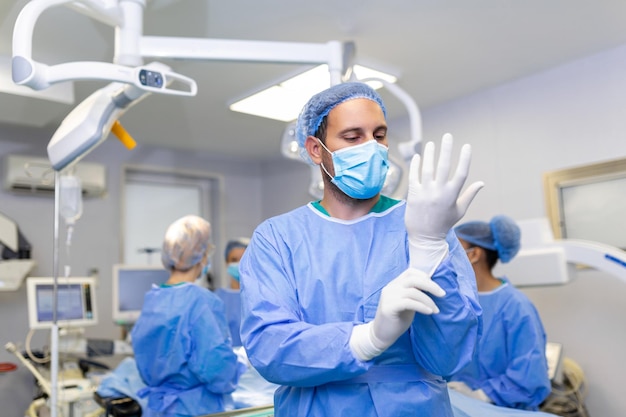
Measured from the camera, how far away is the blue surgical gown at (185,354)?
2.08m

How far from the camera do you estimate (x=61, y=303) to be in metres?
3.28

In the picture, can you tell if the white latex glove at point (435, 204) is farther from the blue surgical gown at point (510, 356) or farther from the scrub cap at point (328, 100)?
the blue surgical gown at point (510, 356)

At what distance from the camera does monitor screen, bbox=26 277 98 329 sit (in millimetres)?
3133

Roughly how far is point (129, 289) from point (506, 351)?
2.61 metres

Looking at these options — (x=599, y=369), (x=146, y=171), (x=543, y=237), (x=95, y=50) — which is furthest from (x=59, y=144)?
(x=146, y=171)

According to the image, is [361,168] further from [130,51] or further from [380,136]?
[130,51]

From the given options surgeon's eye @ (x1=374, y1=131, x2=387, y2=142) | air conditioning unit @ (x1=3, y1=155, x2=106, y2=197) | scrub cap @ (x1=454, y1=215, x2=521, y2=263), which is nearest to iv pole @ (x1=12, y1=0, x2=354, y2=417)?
surgeon's eye @ (x1=374, y1=131, x2=387, y2=142)

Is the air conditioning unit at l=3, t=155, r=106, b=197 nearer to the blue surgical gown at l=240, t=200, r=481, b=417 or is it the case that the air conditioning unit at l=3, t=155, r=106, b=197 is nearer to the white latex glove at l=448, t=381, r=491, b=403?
the white latex glove at l=448, t=381, r=491, b=403

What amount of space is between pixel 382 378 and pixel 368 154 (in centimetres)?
48

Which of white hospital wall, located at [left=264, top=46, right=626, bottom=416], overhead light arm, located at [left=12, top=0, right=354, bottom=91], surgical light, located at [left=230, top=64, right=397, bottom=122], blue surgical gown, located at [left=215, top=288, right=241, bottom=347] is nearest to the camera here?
overhead light arm, located at [left=12, top=0, right=354, bottom=91]

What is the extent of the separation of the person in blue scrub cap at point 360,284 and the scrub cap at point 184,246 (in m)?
1.12

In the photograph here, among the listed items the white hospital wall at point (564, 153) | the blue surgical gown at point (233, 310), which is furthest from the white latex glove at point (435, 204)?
the blue surgical gown at point (233, 310)

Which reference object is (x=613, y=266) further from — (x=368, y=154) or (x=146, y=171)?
(x=146, y=171)

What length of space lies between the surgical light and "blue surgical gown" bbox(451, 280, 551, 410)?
133 centimetres
